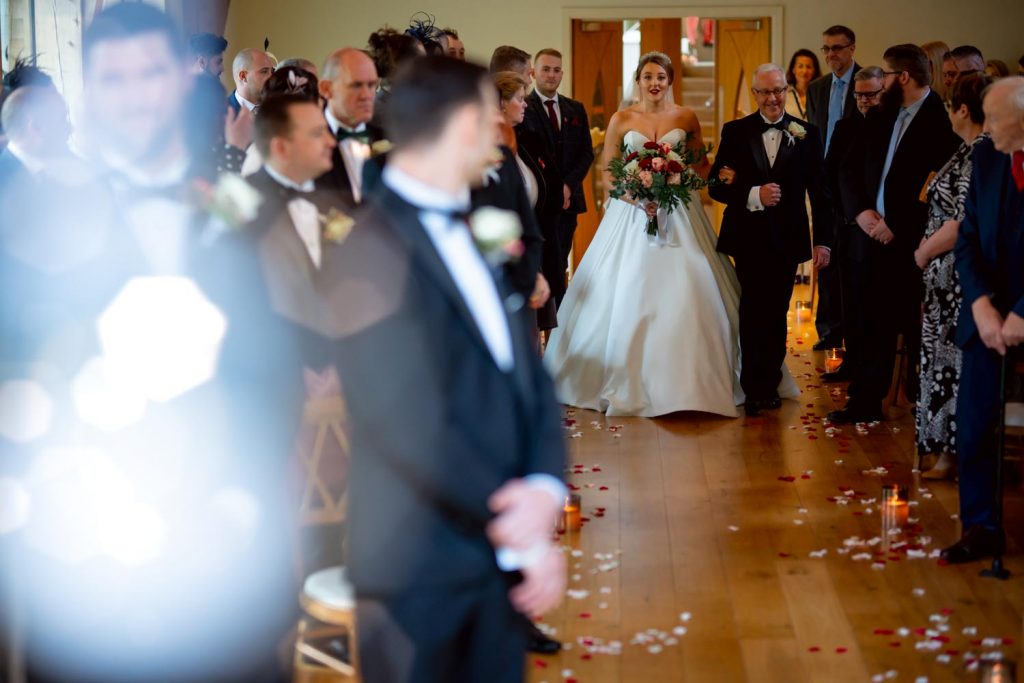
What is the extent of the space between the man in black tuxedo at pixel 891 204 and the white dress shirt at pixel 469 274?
4493mm

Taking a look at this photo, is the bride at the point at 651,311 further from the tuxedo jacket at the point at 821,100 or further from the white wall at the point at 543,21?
the white wall at the point at 543,21

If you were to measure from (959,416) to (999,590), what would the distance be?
64 cm

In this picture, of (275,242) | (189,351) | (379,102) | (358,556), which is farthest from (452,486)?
(379,102)

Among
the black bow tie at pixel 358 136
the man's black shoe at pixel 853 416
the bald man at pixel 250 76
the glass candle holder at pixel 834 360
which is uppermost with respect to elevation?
the bald man at pixel 250 76

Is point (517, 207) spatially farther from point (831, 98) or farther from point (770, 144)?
point (831, 98)

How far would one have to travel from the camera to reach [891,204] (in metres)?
6.36

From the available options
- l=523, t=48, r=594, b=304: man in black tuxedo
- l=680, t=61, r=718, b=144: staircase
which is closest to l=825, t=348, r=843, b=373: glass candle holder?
l=523, t=48, r=594, b=304: man in black tuxedo

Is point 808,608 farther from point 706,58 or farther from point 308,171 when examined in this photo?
point 706,58

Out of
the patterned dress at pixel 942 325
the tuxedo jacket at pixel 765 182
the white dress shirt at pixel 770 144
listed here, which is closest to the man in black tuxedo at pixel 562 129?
the tuxedo jacket at pixel 765 182

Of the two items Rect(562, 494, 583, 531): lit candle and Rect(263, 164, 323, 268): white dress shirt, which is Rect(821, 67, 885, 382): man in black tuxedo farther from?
Rect(263, 164, 323, 268): white dress shirt

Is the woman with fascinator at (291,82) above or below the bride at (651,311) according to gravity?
above

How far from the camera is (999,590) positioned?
4.20 m

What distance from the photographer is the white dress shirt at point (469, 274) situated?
7.20 feet

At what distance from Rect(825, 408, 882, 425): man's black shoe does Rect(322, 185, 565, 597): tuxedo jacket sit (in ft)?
15.4
